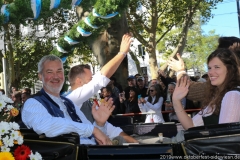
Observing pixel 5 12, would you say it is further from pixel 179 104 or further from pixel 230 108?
pixel 230 108

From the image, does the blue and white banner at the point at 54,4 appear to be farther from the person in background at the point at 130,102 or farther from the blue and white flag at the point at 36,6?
the person in background at the point at 130,102

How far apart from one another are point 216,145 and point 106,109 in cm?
136

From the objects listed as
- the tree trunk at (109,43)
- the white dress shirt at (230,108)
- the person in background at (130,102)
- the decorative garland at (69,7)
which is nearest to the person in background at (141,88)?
the person in background at (130,102)

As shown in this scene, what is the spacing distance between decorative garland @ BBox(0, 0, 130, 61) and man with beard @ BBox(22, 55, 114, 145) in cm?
56

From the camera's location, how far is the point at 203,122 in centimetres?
422

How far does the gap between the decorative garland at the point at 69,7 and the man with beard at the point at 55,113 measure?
563mm

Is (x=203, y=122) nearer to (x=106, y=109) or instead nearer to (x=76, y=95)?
(x=106, y=109)

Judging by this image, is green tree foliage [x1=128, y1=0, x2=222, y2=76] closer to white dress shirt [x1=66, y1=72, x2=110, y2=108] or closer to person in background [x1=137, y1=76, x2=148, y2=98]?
person in background [x1=137, y1=76, x2=148, y2=98]

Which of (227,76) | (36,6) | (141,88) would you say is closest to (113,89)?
(141,88)

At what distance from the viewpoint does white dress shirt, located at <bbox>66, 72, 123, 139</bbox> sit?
488cm

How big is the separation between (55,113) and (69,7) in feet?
3.38

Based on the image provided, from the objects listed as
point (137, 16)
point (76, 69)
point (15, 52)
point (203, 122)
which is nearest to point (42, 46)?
point (15, 52)

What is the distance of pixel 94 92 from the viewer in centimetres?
503

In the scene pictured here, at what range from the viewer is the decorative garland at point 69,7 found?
13.8ft
